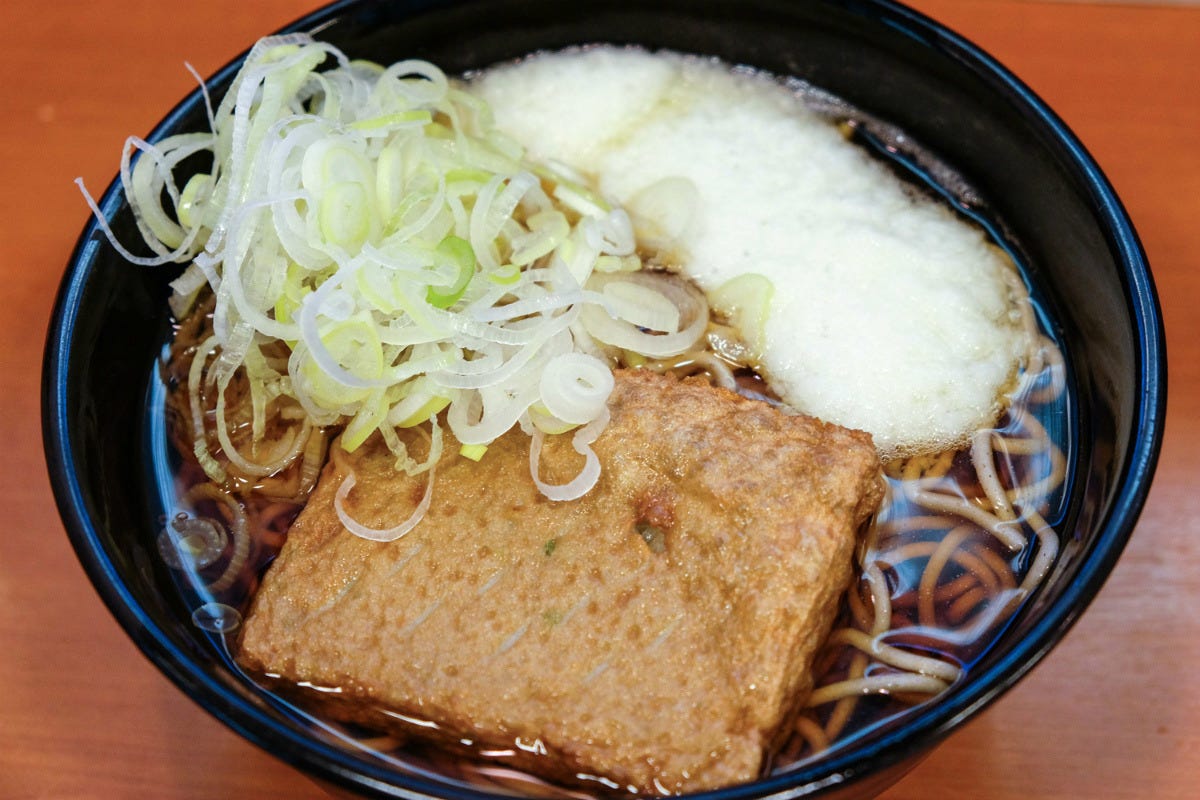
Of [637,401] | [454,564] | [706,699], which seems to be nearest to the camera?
[706,699]

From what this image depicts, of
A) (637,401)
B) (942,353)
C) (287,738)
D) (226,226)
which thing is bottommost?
(287,738)

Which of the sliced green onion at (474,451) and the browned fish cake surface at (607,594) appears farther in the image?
the sliced green onion at (474,451)

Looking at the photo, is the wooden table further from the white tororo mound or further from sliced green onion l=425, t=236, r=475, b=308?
sliced green onion l=425, t=236, r=475, b=308

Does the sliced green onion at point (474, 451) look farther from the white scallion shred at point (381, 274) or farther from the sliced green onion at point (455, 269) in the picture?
the sliced green onion at point (455, 269)

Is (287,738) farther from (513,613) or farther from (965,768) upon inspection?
(965,768)

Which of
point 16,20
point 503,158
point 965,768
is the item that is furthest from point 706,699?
point 16,20

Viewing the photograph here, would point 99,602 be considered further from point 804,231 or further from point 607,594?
A: point 804,231

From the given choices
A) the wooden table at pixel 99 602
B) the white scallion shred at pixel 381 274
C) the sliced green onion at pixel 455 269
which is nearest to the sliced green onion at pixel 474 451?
the white scallion shred at pixel 381 274
